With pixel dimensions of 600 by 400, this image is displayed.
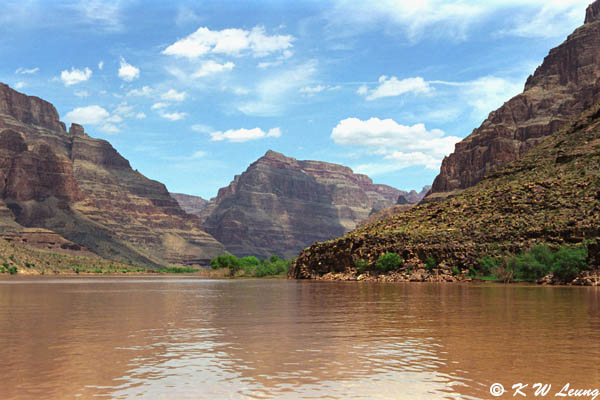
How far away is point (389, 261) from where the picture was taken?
9669 cm

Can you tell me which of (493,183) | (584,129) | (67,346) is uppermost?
(584,129)

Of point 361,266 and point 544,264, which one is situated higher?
point 544,264

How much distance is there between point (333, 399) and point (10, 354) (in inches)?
433

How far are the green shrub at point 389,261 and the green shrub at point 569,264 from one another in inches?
1149

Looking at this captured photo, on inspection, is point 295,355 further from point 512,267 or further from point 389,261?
point 389,261

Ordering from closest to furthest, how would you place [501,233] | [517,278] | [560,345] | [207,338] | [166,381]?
1. [166,381]
2. [560,345]
3. [207,338]
4. [517,278]
5. [501,233]

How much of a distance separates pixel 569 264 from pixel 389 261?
31.8m

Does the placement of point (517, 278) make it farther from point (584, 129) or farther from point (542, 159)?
point (584, 129)

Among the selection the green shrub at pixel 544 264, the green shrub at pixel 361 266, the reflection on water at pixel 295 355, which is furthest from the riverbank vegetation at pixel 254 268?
the reflection on water at pixel 295 355

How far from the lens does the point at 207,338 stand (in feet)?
71.5

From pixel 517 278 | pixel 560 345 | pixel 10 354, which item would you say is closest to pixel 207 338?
pixel 10 354

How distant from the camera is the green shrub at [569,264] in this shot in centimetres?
6981

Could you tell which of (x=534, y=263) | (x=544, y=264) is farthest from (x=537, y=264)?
(x=544, y=264)

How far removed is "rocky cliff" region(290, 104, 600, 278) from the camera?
81.9m
